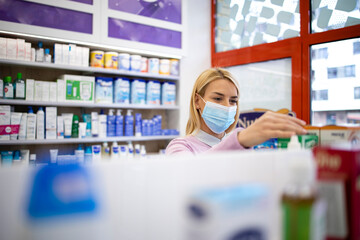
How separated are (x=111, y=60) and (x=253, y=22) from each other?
2.05m

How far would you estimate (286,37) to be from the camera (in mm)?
3859

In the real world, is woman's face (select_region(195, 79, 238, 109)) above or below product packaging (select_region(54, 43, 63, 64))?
below

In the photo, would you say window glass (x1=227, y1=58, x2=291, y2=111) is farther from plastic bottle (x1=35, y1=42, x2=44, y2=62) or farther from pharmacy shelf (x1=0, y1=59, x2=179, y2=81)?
plastic bottle (x1=35, y1=42, x2=44, y2=62)

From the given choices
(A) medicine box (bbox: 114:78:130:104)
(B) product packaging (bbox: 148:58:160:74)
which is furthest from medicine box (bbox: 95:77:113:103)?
(B) product packaging (bbox: 148:58:160:74)

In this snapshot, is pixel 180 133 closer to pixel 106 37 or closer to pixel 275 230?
pixel 106 37

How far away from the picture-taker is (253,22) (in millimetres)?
4238

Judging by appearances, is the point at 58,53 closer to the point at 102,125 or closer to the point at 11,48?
the point at 11,48

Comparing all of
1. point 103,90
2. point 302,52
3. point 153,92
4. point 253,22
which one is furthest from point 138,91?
point 302,52

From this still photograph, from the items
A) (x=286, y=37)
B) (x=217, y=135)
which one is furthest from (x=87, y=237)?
(x=286, y=37)

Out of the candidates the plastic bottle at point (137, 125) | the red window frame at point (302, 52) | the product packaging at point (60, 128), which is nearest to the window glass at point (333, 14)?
the red window frame at point (302, 52)

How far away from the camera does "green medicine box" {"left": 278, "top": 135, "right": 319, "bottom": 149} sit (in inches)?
34.7

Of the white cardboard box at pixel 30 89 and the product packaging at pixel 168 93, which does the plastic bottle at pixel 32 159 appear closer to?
the white cardboard box at pixel 30 89

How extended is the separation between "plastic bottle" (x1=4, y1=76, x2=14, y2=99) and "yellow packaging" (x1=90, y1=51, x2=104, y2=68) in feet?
2.95

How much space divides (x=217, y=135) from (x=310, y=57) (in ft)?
6.63
